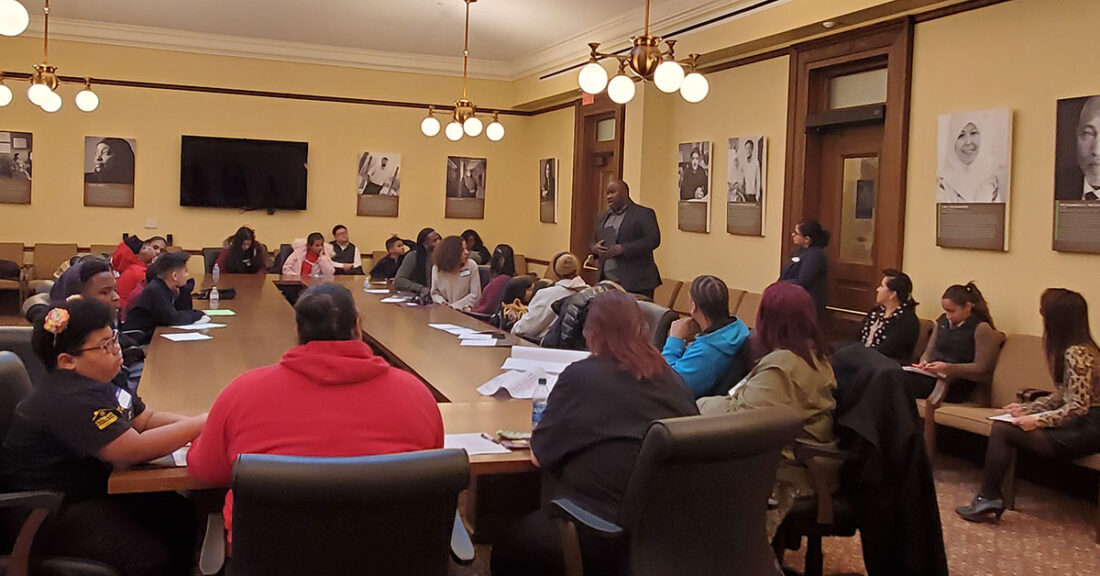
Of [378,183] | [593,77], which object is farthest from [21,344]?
[378,183]

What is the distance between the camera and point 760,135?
8.44 m

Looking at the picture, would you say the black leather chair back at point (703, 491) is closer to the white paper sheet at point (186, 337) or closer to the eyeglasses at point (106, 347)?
the eyeglasses at point (106, 347)

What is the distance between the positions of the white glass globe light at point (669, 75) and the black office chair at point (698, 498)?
3.15 m

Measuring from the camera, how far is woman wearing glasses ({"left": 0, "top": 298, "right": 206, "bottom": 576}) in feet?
8.50

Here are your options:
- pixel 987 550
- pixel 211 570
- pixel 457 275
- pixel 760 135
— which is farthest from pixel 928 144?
pixel 211 570

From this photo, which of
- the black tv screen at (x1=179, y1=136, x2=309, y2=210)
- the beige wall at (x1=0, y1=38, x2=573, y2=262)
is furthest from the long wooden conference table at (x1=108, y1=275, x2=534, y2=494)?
the beige wall at (x1=0, y1=38, x2=573, y2=262)

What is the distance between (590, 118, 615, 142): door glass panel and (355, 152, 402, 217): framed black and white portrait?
301 centimetres

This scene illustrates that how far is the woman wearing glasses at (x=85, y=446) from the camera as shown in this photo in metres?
2.59

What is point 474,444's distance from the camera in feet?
9.98

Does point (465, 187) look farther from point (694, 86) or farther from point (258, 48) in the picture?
point (694, 86)

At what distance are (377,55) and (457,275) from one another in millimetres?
5613

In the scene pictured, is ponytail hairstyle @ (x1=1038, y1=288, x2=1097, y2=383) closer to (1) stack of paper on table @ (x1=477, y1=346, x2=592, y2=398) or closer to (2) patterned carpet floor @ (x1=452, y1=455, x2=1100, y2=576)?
(2) patterned carpet floor @ (x1=452, y1=455, x2=1100, y2=576)

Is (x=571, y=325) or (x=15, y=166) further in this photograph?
(x=15, y=166)

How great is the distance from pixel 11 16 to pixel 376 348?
2.72 m
